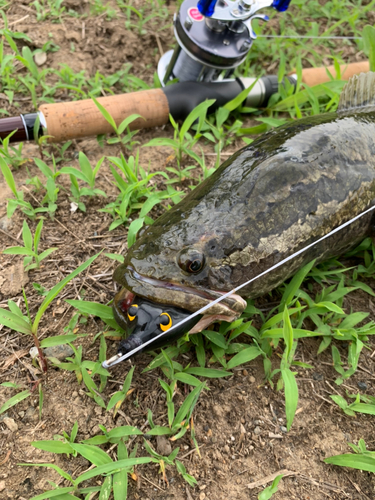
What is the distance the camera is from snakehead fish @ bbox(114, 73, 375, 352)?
6.91 feet

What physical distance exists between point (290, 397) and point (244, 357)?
358mm

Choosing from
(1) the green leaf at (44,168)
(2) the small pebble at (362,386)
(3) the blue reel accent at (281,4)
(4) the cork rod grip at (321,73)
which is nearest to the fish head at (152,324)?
(2) the small pebble at (362,386)

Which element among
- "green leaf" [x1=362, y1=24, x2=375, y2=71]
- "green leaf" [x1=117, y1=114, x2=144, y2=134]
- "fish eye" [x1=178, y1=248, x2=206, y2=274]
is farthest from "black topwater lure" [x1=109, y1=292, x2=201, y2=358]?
"green leaf" [x1=362, y1=24, x2=375, y2=71]

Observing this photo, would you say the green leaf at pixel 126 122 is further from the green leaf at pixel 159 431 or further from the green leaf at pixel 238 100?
the green leaf at pixel 159 431

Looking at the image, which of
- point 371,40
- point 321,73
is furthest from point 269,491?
point 371,40

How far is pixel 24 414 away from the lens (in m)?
2.15

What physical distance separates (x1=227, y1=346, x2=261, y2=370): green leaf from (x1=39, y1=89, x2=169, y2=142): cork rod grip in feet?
7.20

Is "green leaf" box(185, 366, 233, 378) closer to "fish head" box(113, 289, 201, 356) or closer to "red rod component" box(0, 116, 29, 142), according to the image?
"fish head" box(113, 289, 201, 356)

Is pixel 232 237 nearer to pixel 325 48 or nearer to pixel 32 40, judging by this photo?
pixel 32 40

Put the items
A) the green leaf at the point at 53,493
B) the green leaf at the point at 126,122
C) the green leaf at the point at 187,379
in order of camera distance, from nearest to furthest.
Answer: the green leaf at the point at 53,493
the green leaf at the point at 187,379
the green leaf at the point at 126,122

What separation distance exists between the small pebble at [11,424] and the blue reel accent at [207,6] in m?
3.08

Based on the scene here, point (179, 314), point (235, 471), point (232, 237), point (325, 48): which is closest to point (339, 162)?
point (232, 237)

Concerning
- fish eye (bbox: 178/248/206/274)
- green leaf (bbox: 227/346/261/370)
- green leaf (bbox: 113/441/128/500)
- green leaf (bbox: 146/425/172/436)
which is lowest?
green leaf (bbox: 113/441/128/500)

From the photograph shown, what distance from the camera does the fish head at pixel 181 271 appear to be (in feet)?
6.83
